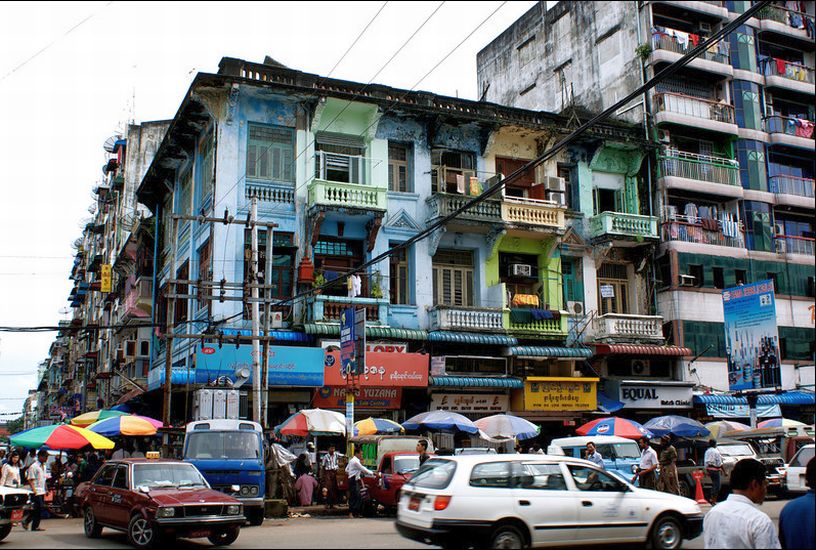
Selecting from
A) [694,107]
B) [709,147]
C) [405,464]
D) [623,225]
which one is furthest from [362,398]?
[709,147]

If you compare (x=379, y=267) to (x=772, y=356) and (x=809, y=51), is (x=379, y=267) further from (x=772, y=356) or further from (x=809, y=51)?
(x=809, y=51)

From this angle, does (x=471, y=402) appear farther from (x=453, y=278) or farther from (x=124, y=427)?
(x=124, y=427)

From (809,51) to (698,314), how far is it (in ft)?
52.9

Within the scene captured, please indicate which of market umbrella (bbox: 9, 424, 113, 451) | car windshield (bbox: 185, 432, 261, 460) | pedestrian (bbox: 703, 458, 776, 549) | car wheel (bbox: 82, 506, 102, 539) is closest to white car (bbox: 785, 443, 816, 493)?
car windshield (bbox: 185, 432, 261, 460)

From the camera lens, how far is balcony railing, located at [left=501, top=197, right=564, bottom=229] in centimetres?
2928

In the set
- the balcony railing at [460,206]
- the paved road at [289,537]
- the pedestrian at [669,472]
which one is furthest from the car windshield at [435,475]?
the balcony railing at [460,206]

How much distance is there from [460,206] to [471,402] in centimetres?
705

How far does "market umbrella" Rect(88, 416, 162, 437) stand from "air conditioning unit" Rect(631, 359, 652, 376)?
18.6m

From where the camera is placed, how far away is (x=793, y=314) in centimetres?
3481

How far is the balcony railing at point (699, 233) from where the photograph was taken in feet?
106

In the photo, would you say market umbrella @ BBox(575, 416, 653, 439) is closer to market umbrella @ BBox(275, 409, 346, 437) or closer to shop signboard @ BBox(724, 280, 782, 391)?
shop signboard @ BBox(724, 280, 782, 391)

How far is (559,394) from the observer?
29.3m

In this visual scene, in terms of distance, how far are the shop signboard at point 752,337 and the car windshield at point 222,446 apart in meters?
18.2

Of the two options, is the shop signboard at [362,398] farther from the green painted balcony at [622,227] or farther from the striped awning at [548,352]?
the green painted balcony at [622,227]
